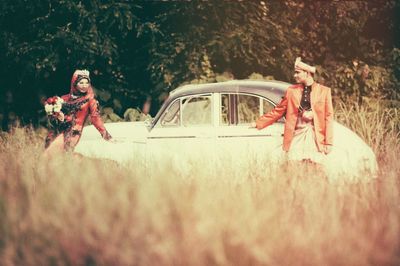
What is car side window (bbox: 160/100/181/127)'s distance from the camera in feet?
26.6

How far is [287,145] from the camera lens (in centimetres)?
732

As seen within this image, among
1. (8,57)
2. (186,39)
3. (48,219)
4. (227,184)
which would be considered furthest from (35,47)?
(48,219)

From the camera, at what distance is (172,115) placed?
8141 millimetres

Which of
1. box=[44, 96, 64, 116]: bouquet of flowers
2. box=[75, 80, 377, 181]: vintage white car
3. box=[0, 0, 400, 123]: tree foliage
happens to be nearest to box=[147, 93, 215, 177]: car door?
box=[75, 80, 377, 181]: vintage white car

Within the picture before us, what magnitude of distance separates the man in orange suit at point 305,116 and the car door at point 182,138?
620 millimetres

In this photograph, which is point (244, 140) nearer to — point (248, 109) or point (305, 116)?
point (305, 116)

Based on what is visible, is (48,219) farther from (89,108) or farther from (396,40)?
(396,40)

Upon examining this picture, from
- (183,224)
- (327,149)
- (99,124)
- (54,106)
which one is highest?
(54,106)

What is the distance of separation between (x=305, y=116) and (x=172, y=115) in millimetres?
1494

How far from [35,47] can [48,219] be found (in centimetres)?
827

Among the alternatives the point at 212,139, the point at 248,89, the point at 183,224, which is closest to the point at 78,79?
the point at 212,139

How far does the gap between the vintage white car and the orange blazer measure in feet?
0.44

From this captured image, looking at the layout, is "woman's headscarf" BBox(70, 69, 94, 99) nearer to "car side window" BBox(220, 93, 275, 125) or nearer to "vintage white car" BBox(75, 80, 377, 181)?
"vintage white car" BBox(75, 80, 377, 181)

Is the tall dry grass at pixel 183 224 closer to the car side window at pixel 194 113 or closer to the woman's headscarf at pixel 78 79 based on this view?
the car side window at pixel 194 113
